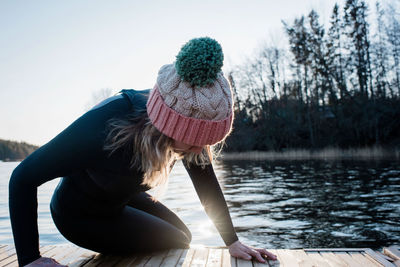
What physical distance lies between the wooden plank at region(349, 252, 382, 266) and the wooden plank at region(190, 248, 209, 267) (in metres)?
0.96

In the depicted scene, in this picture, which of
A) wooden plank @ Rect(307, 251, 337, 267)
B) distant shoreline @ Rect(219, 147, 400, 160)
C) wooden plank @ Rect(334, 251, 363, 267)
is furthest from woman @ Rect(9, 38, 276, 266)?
distant shoreline @ Rect(219, 147, 400, 160)

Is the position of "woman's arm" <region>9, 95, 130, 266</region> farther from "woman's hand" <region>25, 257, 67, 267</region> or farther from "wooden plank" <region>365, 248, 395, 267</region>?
"wooden plank" <region>365, 248, 395, 267</region>

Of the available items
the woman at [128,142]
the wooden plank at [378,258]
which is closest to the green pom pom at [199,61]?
the woman at [128,142]

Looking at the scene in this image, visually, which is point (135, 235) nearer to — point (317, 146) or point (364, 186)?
point (364, 186)

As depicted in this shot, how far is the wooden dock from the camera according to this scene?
7.15ft

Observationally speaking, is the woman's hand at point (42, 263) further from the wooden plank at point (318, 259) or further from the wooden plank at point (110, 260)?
the wooden plank at point (318, 259)

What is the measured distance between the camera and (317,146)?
27016 millimetres

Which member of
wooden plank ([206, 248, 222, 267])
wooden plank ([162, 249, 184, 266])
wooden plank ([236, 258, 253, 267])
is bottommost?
wooden plank ([236, 258, 253, 267])

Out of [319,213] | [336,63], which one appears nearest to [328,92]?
[336,63]

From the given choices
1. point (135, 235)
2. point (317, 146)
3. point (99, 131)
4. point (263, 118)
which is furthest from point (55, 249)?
point (263, 118)

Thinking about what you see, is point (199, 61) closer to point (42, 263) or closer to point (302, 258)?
point (42, 263)

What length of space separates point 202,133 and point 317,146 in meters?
26.9

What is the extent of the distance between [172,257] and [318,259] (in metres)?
0.94

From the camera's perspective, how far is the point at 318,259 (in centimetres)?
226
